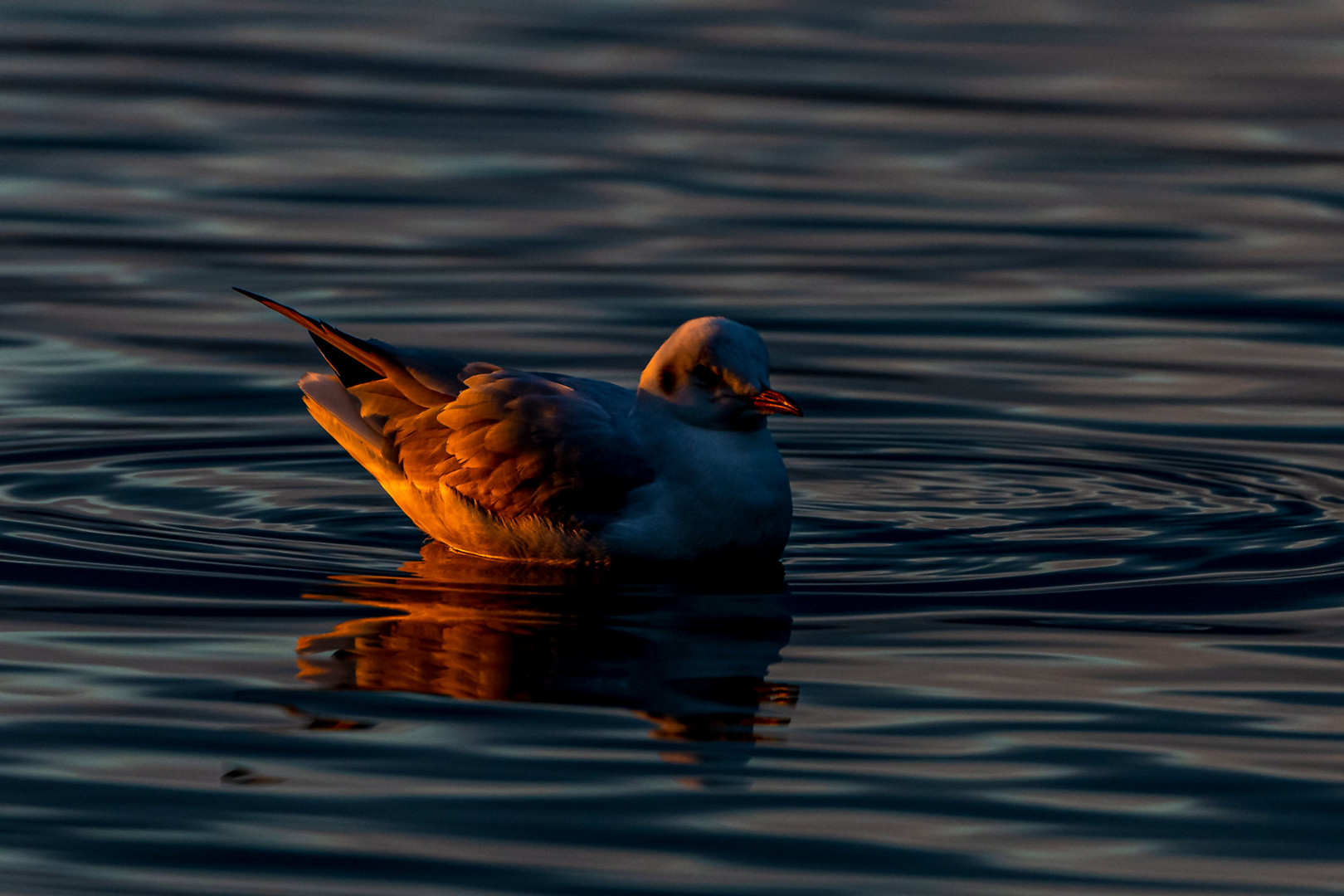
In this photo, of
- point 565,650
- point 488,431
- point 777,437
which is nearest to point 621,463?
point 488,431

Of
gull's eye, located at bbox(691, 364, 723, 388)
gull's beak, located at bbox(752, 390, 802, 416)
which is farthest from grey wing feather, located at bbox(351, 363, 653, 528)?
gull's beak, located at bbox(752, 390, 802, 416)

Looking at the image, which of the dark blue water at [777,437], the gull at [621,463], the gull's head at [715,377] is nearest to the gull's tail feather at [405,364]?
the gull at [621,463]

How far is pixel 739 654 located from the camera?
8250mm

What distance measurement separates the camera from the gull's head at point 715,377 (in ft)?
30.1

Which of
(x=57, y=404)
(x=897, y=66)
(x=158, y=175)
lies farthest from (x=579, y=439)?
(x=897, y=66)

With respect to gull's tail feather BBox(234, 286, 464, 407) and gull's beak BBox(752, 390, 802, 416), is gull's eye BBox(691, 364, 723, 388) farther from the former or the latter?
gull's tail feather BBox(234, 286, 464, 407)

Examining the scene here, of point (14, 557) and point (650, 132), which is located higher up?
point (650, 132)

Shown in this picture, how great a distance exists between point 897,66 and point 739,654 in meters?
13.8

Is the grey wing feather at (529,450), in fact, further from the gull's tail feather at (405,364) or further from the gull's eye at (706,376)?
the gull's eye at (706,376)

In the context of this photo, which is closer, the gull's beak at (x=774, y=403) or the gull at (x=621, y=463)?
the gull's beak at (x=774, y=403)

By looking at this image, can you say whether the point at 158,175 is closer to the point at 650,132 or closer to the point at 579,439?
the point at 650,132

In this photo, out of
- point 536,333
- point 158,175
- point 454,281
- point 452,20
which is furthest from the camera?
point 452,20

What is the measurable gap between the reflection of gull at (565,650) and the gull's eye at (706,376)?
794 millimetres

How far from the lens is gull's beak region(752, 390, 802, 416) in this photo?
891 cm
